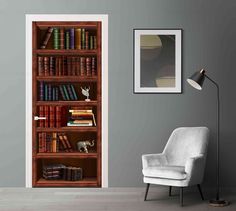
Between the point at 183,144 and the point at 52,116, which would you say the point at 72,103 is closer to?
the point at 52,116

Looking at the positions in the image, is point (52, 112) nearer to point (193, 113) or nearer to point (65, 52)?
Result: point (65, 52)

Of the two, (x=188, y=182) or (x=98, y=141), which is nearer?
(x=188, y=182)

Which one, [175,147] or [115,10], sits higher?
[115,10]

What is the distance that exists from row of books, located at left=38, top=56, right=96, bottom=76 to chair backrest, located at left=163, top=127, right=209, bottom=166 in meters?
1.26

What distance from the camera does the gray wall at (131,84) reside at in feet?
19.3

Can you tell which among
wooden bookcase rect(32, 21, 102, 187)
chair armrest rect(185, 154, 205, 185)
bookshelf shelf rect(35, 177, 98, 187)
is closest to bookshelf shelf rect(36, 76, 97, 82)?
wooden bookcase rect(32, 21, 102, 187)

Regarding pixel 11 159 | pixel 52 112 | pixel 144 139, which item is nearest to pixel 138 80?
pixel 144 139

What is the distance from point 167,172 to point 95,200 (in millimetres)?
873

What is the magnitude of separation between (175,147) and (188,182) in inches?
26.6

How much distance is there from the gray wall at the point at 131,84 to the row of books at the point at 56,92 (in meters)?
0.25

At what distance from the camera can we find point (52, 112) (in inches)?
236

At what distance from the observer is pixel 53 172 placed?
609cm

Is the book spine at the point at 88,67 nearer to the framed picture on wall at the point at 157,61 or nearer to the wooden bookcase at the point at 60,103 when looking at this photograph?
the wooden bookcase at the point at 60,103

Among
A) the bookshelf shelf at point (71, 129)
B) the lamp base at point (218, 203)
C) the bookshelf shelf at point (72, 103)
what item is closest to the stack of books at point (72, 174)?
the bookshelf shelf at point (71, 129)
